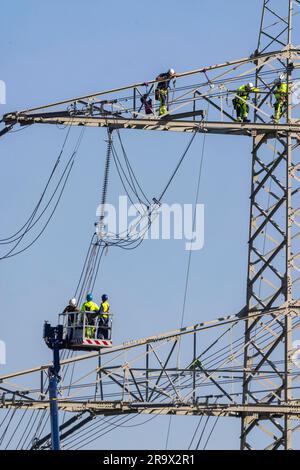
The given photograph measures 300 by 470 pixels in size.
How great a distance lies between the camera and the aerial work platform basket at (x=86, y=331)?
74312 millimetres

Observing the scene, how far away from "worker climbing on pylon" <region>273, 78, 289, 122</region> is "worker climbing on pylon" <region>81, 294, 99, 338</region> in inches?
338

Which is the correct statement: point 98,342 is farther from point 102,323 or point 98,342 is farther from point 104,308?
point 104,308

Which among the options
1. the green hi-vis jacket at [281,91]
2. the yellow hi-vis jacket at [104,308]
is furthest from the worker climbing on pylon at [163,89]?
the yellow hi-vis jacket at [104,308]

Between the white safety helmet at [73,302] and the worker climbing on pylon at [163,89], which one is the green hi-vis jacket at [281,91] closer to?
the worker climbing on pylon at [163,89]

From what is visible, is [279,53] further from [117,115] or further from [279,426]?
[279,426]

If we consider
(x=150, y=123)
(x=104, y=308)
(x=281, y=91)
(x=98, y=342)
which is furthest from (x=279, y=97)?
(x=98, y=342)

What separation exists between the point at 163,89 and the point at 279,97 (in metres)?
3.81

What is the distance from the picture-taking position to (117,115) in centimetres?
7744

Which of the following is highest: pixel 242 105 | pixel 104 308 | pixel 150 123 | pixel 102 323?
pixel 242 105

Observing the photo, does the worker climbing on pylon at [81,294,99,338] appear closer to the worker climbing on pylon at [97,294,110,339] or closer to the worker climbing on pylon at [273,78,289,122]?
the worker climbing on pylon at [97,294,110,339]

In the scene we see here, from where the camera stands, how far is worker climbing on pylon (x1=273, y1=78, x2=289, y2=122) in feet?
261

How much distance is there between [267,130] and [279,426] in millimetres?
Answer: 8534

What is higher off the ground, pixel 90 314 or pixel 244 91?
pixel 244 91

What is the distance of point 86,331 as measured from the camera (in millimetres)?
74625
